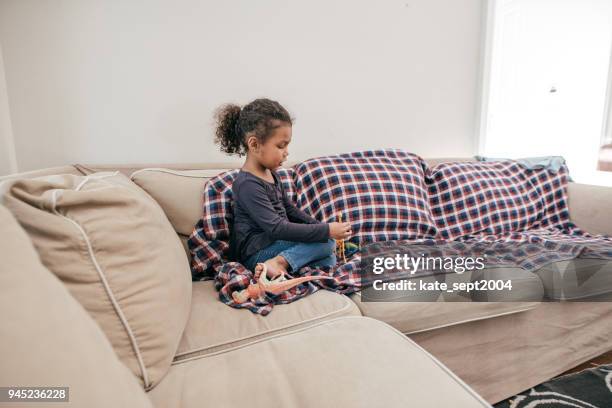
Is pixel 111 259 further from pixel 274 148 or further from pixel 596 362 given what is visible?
pixel 596 362

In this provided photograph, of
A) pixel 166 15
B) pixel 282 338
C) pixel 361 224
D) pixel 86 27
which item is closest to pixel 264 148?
pixel 361 224

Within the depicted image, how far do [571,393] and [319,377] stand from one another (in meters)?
1.02

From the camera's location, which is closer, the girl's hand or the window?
the girl's hand

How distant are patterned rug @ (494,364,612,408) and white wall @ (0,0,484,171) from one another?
1269 mm

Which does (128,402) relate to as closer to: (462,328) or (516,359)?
(462,328)

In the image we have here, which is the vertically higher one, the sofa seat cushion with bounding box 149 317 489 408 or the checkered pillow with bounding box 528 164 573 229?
the checkered pillow with bounding box 528 164 573 229

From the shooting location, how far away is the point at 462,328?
3.46 ft

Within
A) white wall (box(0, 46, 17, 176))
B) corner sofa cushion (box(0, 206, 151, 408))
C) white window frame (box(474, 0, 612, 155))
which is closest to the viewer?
corner sofa cushion (box(0, 206, 151, 408))

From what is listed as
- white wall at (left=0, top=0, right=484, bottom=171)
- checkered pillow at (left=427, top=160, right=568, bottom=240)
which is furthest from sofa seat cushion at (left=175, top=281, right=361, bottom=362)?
white wall at (left=0, top=0, right=484, bottom=171)

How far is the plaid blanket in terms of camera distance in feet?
3.83

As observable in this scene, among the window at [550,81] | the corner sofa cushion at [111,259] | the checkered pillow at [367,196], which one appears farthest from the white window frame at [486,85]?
the corner sofa cushion at [111,259]

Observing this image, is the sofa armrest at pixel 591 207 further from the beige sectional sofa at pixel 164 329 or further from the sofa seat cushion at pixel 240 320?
the sofa seat cushion at pixel 240 320

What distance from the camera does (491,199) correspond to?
1601 mm

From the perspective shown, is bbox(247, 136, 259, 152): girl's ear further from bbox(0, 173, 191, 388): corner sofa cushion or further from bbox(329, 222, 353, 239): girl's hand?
bbox(0, 173, 191, 388): corner sofa cushion
